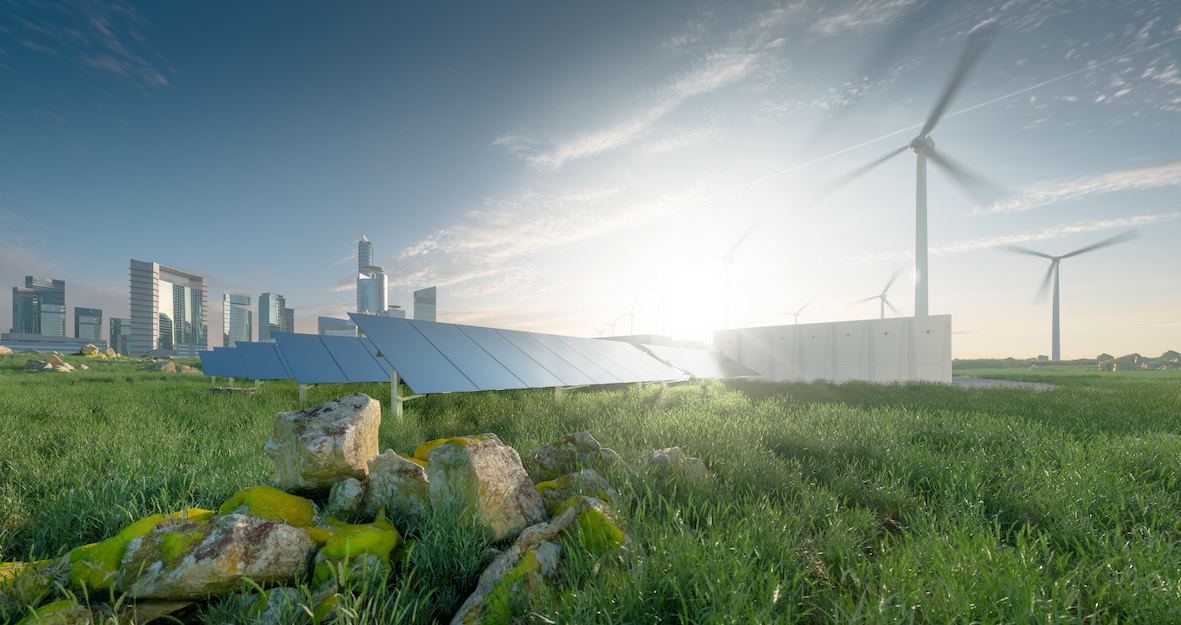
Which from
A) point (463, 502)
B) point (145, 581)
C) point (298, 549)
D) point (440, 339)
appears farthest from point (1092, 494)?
point (440, 339)

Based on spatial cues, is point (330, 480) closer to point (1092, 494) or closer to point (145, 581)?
point (145, 581)

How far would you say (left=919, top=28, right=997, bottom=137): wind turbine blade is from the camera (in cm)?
1644

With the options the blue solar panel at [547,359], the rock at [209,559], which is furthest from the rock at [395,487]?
the blue solar panel at [547,359]

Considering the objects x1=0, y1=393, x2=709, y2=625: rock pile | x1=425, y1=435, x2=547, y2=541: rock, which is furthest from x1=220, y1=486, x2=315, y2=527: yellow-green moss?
x1=425, y1=435, x2=547, y2=541: rock

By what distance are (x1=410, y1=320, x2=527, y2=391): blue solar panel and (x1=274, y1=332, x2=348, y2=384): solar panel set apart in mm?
2927

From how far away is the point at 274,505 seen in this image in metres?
3.00

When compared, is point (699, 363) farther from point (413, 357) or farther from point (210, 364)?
point (210, 364)

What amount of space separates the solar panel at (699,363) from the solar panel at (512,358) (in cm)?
884

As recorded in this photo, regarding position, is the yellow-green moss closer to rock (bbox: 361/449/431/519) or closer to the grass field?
rock (bbox: 361/449/431/519)

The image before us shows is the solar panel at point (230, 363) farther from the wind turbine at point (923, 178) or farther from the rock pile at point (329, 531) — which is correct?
the wind turbine at point (923, 178)

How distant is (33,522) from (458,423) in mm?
4613

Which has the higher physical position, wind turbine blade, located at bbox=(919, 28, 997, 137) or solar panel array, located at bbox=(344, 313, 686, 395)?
wind turbine blade, located at bbox=(919, 28, 997, 137)

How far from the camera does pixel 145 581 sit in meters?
2.30

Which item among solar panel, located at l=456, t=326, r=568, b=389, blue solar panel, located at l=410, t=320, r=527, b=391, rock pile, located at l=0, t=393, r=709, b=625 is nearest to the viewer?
rock pile, located at l=0, t=393, r=709, b=625
